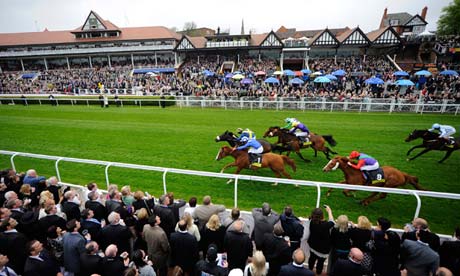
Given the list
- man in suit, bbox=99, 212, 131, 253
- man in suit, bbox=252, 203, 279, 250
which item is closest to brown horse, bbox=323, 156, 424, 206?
man in suit, bbox=252, 203, 279, 250

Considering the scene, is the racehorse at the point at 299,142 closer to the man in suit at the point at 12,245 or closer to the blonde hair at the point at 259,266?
the blonde hair at the point at 259,266

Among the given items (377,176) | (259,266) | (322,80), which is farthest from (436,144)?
(322,80)

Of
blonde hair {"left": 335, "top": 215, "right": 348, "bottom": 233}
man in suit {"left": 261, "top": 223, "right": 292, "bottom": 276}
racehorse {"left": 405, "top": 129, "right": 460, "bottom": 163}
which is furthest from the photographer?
racehorse {"left": 405, "top": 129, "right": 460, "bottom": 163}

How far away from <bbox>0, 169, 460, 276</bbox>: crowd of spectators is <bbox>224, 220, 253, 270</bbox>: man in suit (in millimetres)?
13

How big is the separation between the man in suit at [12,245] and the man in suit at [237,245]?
2.85 meters

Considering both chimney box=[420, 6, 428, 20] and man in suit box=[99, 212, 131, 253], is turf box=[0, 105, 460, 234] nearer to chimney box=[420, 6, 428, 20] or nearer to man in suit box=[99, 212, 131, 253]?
man in suit box=[99, 212, 131, 253]

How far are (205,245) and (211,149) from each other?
624 cm

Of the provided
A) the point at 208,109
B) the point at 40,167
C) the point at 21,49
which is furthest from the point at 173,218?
the point at 21,49

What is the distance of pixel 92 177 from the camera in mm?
7691

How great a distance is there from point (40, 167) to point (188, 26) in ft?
317

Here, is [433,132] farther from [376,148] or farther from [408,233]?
[408,233]

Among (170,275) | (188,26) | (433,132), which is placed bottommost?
(170,275)

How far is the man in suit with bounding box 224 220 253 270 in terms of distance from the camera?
3328 mm

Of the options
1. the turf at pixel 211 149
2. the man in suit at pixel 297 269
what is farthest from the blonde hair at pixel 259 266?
the turf at pixel 211 149
